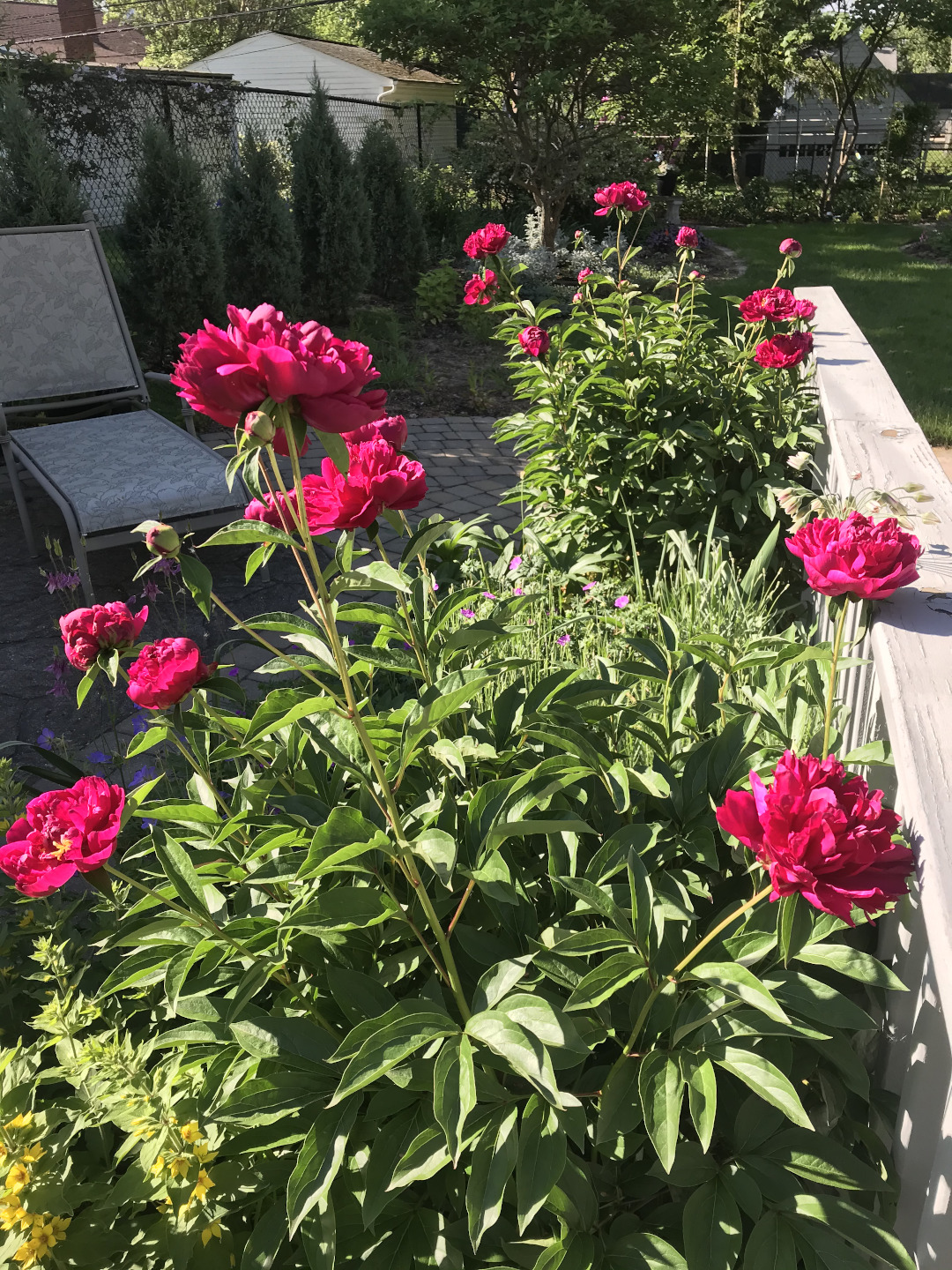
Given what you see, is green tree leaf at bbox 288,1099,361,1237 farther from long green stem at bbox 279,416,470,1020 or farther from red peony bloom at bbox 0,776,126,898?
red peony bloom at bbox 0,776,126,898

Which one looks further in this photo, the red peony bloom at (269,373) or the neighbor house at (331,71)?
the neighbor house at (331,71)

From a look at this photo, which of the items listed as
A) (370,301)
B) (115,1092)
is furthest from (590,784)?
(370,301)

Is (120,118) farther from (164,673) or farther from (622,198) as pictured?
(164,673)

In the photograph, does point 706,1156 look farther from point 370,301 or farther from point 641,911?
point 370,301

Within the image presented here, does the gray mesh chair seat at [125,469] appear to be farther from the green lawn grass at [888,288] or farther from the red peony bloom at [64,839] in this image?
the green lawn grass at [888,288]

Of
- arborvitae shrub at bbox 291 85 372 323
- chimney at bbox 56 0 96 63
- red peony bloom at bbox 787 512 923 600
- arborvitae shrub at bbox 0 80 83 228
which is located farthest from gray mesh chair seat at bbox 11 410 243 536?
chimney at bbox 56 0 96 63

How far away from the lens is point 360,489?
1.13 m

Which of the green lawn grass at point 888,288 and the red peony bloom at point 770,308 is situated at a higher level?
the red peony bloom at point 770,308

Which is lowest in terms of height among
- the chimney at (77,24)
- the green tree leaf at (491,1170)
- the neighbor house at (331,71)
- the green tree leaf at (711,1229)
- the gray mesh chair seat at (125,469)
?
the gray mesh chair seat at (125,469)

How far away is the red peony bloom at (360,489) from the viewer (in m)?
1.13

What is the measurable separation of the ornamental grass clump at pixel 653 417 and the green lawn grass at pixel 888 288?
9.79ft

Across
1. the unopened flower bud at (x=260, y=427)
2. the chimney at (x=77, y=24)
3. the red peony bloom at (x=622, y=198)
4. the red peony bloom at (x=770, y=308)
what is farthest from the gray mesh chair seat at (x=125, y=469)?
the chimney at (x=77, y=24)

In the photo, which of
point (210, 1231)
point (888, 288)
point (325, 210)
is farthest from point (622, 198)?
point (888, 288)

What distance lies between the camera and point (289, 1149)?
119cm
